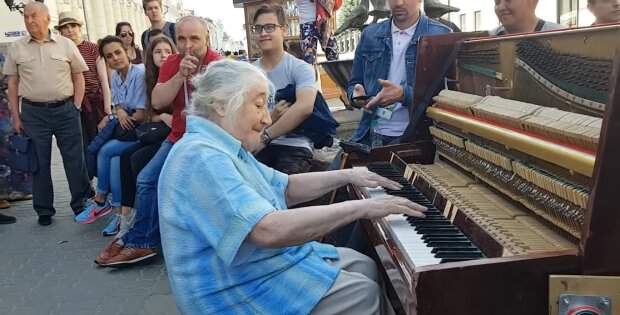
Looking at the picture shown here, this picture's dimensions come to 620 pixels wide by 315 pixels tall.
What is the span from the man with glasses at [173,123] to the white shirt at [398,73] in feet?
4.58

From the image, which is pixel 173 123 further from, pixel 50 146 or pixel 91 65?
pixel 91 65

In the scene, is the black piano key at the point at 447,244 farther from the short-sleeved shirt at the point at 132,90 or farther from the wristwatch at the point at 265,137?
the short-sleeved shirt at the point at 132,90

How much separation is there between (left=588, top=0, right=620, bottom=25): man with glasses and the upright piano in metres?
1.26

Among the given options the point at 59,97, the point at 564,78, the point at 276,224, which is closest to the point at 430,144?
the point at 564,78

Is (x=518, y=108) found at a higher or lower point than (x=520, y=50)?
lower

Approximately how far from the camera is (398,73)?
374 cm

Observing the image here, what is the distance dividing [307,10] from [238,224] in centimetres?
529

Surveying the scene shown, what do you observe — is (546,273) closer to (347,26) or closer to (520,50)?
(520,50)

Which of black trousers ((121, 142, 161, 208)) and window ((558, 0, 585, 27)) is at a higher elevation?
window ((558, 0, 585, 27))

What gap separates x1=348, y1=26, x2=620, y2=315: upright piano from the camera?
1539 millimetres

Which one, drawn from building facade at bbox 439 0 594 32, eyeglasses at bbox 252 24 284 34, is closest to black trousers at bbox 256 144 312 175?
eyeglasses at bbox 252 24 284 34

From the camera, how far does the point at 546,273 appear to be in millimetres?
1547

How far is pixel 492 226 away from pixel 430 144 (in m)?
1.30

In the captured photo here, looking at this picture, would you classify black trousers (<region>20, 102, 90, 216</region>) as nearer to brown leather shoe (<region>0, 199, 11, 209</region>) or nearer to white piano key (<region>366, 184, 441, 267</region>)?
brown leather shoe (<region>0, 199, 11, 209</region>)
